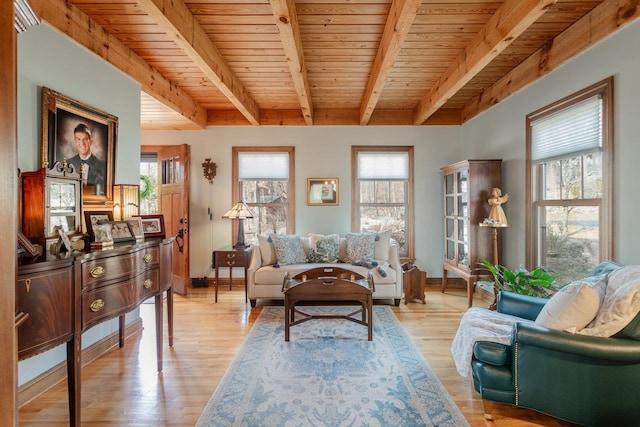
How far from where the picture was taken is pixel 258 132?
506cm

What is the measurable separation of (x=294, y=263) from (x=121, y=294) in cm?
243

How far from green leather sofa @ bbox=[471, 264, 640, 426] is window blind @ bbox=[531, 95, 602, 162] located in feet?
5.66

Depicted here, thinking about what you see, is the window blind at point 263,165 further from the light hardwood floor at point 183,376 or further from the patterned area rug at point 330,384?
the patterned area rug at point 330,384

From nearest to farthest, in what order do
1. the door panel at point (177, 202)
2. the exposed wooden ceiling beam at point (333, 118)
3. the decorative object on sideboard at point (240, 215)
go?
the decorative object on sideboard at point (240, 215) → the door panel at point (177, 202) → the exposed wooden ceiling beam at point (333, 118)

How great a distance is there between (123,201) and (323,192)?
2877mm

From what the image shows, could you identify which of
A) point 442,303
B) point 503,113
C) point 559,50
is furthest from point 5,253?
point 503,113

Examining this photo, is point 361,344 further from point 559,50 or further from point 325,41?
point 559,50

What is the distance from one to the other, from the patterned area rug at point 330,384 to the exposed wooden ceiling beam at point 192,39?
8.32 ft

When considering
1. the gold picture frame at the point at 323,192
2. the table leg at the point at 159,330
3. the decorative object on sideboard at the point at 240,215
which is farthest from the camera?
the gold picture frame at the point at 323,192

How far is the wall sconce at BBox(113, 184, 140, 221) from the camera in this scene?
2807mm

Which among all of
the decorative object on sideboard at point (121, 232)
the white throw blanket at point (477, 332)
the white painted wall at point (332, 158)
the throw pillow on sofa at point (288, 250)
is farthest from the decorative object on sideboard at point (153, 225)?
the white throw blanket at point (477, 332)

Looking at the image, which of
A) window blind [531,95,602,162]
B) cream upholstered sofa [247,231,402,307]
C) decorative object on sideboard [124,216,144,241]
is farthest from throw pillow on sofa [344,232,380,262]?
decorative object on sideboard [124,216,144,241]

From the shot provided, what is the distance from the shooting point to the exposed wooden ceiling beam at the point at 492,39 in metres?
2.14

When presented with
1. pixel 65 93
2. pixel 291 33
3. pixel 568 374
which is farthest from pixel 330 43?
pixel 568 374
